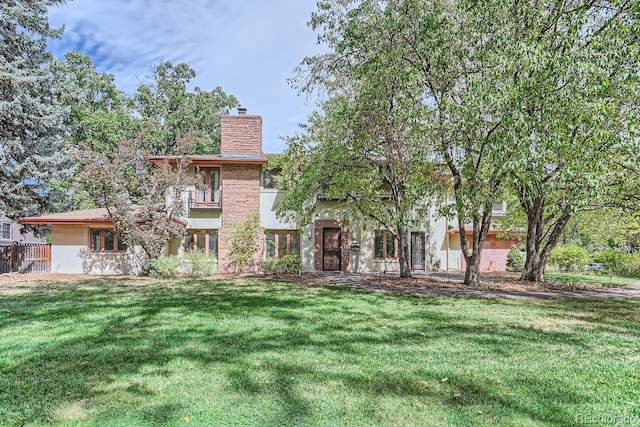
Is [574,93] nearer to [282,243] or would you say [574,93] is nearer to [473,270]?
[473,270]

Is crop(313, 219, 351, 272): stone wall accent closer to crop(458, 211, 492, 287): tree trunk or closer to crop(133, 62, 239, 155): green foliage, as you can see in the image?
crop(458, 211, 492, 287): tree trunk

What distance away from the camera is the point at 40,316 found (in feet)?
26.9

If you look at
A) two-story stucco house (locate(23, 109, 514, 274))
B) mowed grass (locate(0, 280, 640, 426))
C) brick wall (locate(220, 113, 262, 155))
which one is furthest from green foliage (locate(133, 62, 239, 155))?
mowed grass (locate(0, 280, 640, 426))

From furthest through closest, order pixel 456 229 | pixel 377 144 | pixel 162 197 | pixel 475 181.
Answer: pixel 456 229
pixel 162 197
pixel 377 144
pixel 475 181

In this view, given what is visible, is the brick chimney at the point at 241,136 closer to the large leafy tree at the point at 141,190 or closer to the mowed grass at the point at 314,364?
the large leafy tree at the point at 141,190

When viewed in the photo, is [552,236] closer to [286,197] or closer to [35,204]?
[286,197]

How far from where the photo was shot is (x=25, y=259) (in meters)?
18.3

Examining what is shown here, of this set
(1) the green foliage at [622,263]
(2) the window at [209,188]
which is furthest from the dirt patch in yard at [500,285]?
(2) the window at [209,188]

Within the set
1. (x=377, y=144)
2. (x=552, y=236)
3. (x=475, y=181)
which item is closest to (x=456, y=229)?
(x=552, y=236)

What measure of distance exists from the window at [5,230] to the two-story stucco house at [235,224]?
1565 centimetres

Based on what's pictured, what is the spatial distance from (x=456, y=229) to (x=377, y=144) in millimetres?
10129

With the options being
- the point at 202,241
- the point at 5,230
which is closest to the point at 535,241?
the point at 202,241

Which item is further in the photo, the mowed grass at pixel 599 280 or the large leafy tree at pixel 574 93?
the mowed grass at pixel 599 280

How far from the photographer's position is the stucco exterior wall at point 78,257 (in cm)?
1836
